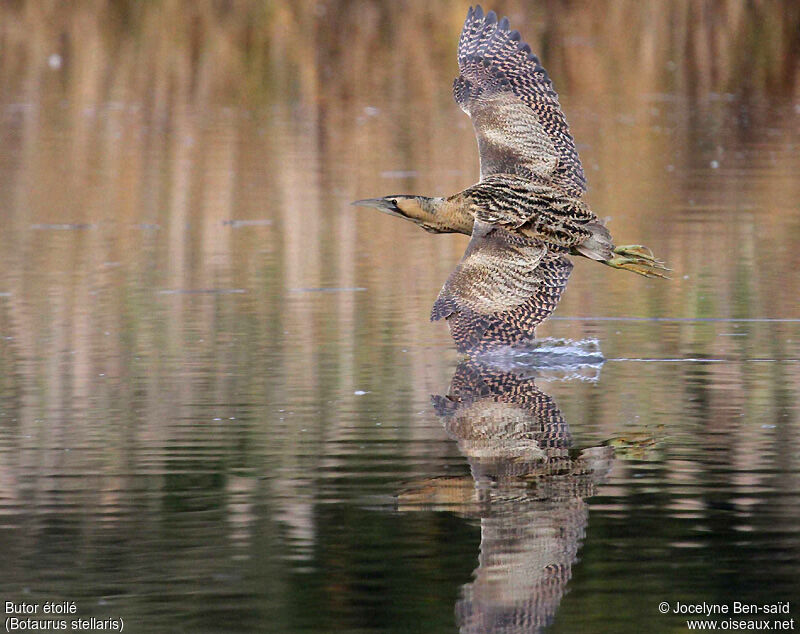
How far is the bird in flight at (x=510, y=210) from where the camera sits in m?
9.59

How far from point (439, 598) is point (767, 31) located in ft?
80.7

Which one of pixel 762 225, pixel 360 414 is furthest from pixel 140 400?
pixel 762 225

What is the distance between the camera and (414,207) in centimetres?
1059

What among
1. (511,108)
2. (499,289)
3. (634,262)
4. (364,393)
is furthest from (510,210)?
(364,393)

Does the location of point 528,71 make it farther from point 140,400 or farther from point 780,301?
point 140,400

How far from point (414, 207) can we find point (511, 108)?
3.37 feet

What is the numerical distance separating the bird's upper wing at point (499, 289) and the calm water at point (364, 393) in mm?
273

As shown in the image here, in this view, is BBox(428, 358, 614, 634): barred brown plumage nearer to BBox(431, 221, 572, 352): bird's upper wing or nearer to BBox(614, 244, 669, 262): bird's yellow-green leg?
BBox(431, 221, 572, 352): bird's upper wing

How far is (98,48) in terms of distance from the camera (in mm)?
27188

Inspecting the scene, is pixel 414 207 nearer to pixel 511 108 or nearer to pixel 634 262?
pixel 511 108

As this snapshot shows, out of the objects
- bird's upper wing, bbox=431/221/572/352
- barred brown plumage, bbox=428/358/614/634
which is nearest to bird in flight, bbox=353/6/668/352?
bird's upper wing, bbox=431/221/572/352

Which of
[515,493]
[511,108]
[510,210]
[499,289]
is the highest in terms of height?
[511,108]

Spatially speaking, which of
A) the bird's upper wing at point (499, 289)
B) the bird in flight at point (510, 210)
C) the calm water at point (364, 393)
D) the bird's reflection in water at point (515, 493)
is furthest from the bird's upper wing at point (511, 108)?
the bird's reflection in water at point (515, 493)

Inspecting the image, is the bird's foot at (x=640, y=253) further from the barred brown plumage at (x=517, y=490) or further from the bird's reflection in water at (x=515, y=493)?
the bird's reflection in water at (x=515, y=493)
